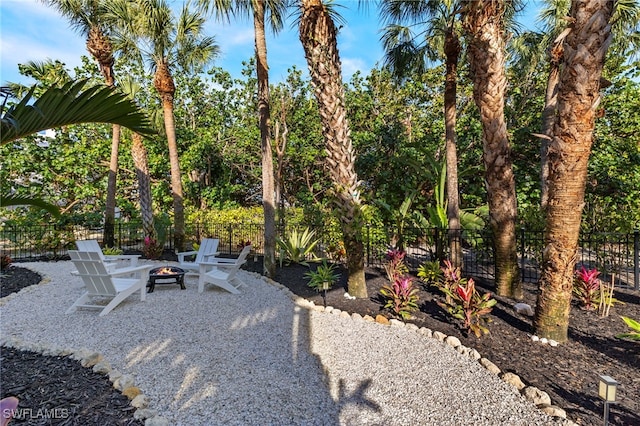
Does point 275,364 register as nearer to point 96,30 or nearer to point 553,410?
point 553,410

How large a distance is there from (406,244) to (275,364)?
853cm

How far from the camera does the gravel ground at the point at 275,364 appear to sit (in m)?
2.76

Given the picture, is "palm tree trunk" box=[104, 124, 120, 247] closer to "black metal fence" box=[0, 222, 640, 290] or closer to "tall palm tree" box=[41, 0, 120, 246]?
"tall palm tree" box=[41, 0, 120, 246]

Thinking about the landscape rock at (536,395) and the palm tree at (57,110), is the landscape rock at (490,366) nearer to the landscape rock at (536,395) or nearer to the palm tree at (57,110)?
the landscape rock at (536,395)

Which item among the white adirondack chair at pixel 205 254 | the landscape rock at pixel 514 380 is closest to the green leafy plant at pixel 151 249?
the white adirondack chair at pixel 205 254

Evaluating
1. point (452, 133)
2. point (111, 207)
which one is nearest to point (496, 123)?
point (452, 133)

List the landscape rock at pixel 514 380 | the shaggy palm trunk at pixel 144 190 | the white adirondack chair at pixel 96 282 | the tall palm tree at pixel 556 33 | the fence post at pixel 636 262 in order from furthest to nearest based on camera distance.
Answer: the shaggy palm trunk at pixel 144 190 → the tall palm tree at pixel 556 33 → the fence post at pixel 636 262 → the white adirondack chair at pixel 96 282 → the landscape rock at pixel 514 380

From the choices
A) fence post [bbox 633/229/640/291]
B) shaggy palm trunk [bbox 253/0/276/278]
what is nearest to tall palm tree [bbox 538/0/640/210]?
fence post [bbox 633/229/640/291]

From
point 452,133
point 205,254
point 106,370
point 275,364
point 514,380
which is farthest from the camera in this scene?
point 205,254

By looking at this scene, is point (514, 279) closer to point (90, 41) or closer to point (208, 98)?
point (90, 41)

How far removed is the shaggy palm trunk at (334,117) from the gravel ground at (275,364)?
139 cm

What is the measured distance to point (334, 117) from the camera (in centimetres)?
565

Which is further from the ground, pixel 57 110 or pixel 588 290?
pixel 57 110

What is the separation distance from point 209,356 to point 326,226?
6951 mm
